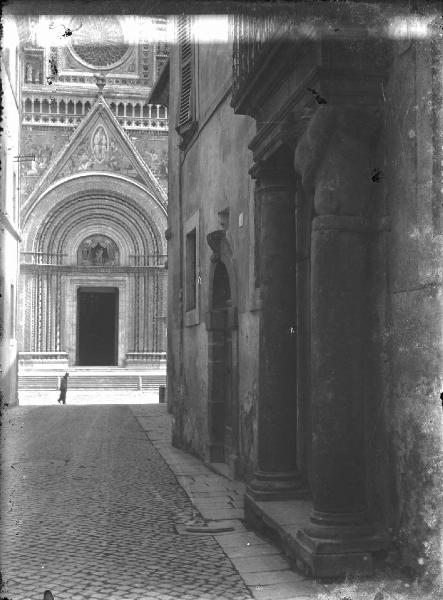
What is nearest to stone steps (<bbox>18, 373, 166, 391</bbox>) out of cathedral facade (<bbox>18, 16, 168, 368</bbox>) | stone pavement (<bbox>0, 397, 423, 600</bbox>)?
cathedral facade (<bbox>18, 16, 168, 368</bbox>)

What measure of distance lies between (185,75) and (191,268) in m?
3.26

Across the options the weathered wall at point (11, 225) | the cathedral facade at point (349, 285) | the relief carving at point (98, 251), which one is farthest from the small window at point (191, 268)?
the relief carving at point (98, 251)

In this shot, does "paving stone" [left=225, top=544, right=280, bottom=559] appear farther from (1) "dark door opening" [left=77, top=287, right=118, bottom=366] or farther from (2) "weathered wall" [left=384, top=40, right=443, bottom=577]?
(1) "dark door opening" [left=77, top=287, right=118, bottom=366]

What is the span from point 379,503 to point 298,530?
0.58 meters

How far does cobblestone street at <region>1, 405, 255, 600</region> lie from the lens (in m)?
5.04

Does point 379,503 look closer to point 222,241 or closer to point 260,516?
point 260,516

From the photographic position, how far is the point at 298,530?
17.7 ft

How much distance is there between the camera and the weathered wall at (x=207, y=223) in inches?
344

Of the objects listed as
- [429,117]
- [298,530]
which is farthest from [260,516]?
[429,117]

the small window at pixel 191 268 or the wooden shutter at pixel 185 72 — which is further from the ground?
the wooden shutter at pixel 185 72

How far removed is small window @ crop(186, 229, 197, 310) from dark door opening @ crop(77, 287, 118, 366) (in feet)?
79.3

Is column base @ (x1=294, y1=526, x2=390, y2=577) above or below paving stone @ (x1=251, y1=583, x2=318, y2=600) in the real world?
above

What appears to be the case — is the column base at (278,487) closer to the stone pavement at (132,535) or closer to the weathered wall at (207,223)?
the stone pavement at (132,535)

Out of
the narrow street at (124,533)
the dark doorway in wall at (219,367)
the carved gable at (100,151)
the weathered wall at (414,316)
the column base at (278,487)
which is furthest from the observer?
the carved gable at (100,151)
